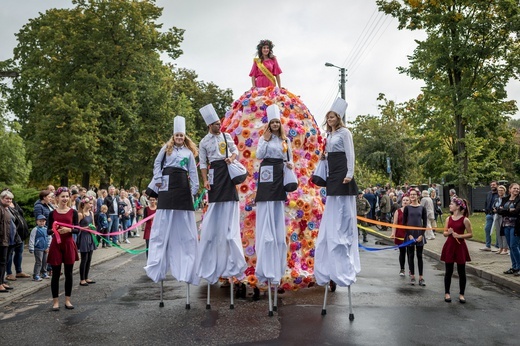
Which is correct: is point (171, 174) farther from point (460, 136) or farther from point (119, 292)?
point (460, 136)

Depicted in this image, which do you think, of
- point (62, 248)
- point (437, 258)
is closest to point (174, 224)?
point (62, 248)

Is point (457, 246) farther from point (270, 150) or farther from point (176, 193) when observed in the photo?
point (176, 193)

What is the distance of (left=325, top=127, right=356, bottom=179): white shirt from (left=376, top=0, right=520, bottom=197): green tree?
21.9m

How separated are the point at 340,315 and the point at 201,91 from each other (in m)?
51.0

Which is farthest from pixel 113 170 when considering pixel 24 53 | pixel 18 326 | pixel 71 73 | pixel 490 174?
pixel 18 326

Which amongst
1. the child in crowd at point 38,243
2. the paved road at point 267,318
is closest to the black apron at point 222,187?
the paved road at point 267,318

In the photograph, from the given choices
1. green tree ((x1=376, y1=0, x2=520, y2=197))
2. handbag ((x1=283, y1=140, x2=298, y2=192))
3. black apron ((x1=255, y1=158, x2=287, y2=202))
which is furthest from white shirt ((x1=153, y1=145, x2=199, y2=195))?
green tree ((x1=376, y1=0, x2=520, y2=197))

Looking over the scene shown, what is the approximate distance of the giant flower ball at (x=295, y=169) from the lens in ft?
29.1

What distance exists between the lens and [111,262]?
1516cm

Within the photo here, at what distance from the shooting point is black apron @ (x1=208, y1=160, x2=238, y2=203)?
8305mm

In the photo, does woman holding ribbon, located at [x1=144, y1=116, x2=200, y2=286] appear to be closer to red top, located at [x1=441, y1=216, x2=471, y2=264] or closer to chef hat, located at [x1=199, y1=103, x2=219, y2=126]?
chef hat, located at [x1=199, y1=103, x2=219, y2=126]

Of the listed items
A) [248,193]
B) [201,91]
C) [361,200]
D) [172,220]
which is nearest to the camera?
[172,220]

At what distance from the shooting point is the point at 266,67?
10.2 meters

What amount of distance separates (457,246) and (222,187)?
385 centimetres
